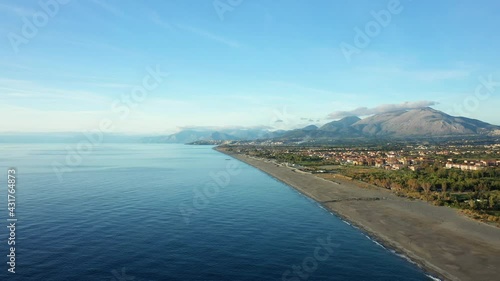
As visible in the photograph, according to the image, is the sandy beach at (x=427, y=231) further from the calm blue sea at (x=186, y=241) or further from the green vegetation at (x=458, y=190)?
the green vegetation at (x=458, y=190)

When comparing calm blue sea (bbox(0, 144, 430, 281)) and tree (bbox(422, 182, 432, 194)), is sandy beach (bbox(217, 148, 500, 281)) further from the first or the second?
tree (bbox(422, 182, 432, 194))

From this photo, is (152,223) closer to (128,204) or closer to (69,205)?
(128,204)

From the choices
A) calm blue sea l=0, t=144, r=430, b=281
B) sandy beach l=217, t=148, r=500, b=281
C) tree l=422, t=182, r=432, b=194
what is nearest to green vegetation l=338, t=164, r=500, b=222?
tree l=422, t=182, r=432, b=194

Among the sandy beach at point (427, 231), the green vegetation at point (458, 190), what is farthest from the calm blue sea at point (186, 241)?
the green vegetation at point (458, 190)

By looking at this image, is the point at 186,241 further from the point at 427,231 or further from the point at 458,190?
the point at 458,190

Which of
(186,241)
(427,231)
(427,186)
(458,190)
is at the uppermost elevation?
(427,186)

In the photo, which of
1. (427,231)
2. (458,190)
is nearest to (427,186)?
(458,190)

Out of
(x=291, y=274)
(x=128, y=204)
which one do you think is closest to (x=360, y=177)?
(x=128, y=204)

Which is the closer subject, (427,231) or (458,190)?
(427,231)

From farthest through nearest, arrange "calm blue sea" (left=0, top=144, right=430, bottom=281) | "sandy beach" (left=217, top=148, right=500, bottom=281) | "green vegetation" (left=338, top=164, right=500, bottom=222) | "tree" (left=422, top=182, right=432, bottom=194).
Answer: "tree" (left=422, top=182, right=432, bottom=194), "green vegetation" (left=338, top=164, right=500, bottom=222), "sandy beach" (left=217, top=148, right=500, bottom=281), "calm blue sea" (left=0, top=144, right=430, bottom=281)
